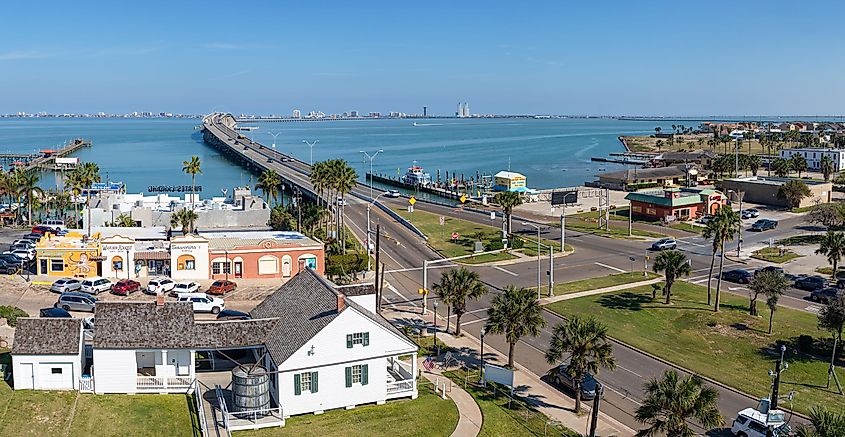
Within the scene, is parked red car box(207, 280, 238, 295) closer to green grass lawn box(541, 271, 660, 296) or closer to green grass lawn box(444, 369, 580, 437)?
green grass lawn box(541, 271, 660, 296)

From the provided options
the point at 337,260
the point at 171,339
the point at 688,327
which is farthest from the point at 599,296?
the point at 171,339

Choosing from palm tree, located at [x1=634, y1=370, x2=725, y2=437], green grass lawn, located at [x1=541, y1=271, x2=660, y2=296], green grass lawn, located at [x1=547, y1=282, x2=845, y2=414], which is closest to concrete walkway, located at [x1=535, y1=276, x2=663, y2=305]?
green grass lawn, located at [x1=541, y1=271, x2=660, y2=296]

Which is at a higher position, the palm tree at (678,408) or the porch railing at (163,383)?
the palm tree at (678,408)

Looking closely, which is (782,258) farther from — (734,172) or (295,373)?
(734,172)

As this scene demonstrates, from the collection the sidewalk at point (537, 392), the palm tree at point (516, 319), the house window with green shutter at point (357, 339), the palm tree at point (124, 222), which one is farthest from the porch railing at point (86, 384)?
the palm tree at point (124, 222)

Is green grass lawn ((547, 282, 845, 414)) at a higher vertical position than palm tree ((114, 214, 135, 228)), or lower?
lower

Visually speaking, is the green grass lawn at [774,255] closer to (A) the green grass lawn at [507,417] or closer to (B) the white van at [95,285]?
(A) the green grass lawn at [507,417]
